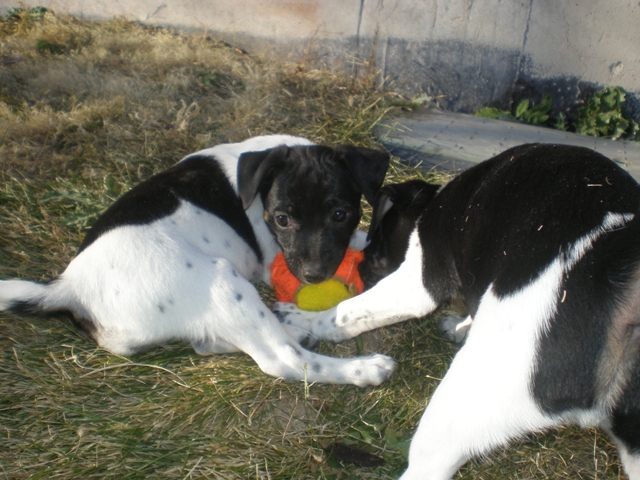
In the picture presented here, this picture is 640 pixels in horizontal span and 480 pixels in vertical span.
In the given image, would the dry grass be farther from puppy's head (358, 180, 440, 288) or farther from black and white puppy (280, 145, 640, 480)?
black and white puppy (280, 145, 640, 480)

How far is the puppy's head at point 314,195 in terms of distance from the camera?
3.65m

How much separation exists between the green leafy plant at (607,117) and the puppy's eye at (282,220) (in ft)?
13.4

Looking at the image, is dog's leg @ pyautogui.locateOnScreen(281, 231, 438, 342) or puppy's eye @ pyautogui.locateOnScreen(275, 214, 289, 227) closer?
A: dog's leg @ pyautogui.locateOnScreen(281, 231, 438, 342)

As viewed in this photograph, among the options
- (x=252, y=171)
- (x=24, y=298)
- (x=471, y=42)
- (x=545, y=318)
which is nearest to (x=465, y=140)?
(x=471, y=42)

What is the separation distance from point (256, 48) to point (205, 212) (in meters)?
4.06

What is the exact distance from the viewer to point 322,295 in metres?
3.89

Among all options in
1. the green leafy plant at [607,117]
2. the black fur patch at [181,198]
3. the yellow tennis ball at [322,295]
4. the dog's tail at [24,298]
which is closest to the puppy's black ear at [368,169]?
the yellow tennis ball at [322,295]

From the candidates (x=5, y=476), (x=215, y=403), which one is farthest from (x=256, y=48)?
(x=5, y=476)

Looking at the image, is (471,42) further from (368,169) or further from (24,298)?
(24,298)

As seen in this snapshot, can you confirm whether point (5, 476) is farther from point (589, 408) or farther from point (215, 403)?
point (589, 408)

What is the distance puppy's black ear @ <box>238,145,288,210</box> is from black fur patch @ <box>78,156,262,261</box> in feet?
0.87

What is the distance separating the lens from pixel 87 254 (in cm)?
325

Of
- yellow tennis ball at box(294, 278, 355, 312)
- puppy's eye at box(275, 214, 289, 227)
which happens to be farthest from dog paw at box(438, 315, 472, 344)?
puppy's eye at box(275, 214, 289, 227)

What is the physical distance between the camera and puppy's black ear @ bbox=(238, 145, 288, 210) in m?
3.51
